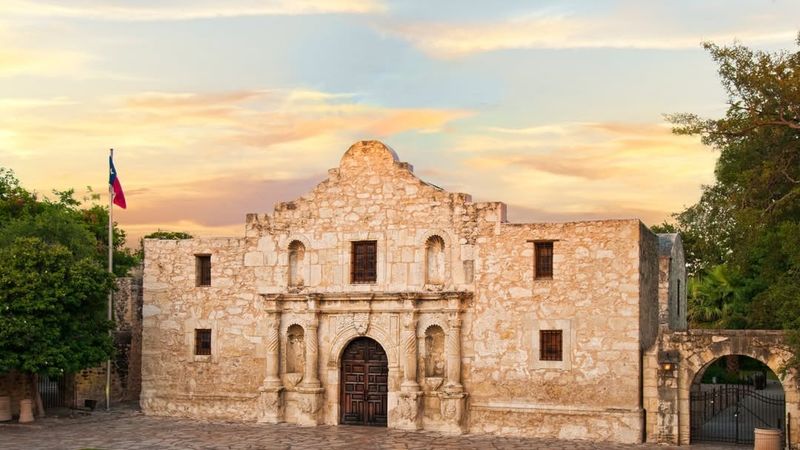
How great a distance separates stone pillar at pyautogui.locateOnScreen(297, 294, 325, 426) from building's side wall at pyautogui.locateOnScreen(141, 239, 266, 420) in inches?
69.7

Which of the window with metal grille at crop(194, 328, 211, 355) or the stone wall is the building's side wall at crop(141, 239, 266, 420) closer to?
the window with metal grille at crop(194, 328, 211, 355)

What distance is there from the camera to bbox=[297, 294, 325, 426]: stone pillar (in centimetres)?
2950

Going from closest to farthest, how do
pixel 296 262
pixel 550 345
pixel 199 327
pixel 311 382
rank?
1. pixel 550 345
2. pixel 311 382
3. pixel 296 262
4. pixel 199 327

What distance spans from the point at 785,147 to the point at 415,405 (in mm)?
13069

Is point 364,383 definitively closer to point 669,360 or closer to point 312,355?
point 312,355

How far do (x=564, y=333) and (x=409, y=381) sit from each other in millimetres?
4626

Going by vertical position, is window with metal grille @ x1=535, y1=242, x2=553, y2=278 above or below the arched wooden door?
above

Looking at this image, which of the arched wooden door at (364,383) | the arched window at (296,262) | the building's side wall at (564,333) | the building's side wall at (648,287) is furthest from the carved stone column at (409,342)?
the building's side wall at (648,287)

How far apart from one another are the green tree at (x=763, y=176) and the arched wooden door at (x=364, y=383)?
10526mm

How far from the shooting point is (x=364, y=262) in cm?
3000

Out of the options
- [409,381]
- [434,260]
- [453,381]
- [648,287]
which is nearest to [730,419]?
[648,287]

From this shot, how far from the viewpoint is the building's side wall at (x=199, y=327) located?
3109 cm

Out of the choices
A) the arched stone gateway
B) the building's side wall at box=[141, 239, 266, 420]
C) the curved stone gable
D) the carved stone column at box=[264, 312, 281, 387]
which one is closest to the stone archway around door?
the arched stone gateway

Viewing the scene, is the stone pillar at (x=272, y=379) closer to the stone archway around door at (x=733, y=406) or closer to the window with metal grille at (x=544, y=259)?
the window with metal grille at (x=544, y=259)
